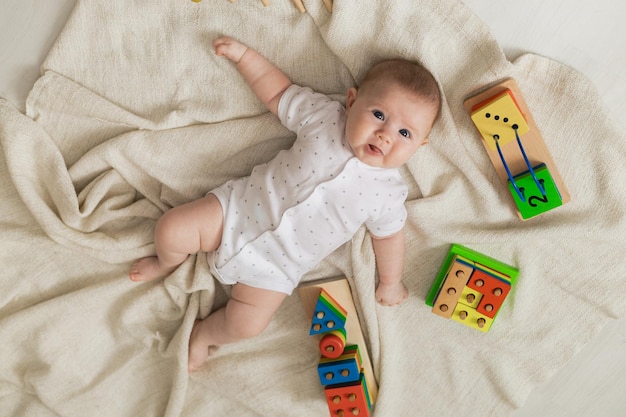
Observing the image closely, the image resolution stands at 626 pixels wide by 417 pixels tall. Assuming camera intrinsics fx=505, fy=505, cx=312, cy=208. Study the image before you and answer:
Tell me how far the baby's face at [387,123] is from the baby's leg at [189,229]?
1.17 ft

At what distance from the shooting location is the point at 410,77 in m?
1.04

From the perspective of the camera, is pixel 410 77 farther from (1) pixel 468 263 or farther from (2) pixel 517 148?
(1) pixel 468 263

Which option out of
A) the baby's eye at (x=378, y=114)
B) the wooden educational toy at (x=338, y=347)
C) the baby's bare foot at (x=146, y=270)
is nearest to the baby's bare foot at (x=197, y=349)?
the baby's bare foot at (x=146, y=270)

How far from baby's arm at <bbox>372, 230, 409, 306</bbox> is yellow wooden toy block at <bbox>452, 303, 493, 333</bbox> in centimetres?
13

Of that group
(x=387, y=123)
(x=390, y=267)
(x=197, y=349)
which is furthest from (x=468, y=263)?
(x=197, y=349)

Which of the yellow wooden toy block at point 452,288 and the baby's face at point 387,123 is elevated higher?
the baby's face at point 387,123

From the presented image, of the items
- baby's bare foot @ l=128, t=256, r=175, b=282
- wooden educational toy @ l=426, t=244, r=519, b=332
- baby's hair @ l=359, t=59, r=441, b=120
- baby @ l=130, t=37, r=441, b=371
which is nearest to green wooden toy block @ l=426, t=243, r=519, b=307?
wooden educational toy @ l=426, t=244, r=519, b=332

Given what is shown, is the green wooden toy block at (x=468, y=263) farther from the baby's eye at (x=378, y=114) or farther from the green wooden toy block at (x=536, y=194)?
the baby's eye at (x=378, y=114)

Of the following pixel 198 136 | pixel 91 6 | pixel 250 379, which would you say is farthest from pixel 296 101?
pixel 250 379

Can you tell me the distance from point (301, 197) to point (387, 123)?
24cm

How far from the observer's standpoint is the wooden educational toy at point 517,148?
1057 mm

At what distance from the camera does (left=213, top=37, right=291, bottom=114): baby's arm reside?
1.15 meters

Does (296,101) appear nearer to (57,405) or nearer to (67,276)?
(67,276)

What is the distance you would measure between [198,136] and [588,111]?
2.87ft
